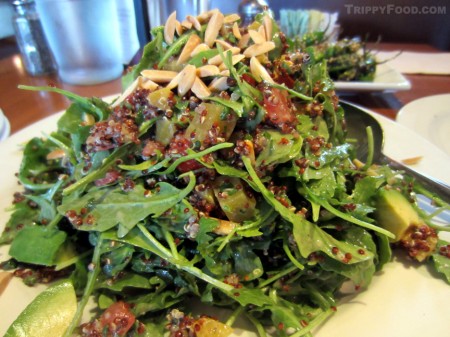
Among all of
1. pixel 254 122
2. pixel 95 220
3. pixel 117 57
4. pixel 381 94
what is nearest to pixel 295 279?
pixel 254 122

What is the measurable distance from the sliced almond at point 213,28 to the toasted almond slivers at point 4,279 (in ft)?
2.90

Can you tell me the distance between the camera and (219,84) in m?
0.99

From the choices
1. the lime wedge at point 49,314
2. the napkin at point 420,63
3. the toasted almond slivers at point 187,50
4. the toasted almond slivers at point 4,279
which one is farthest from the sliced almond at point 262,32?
the napkin at point 420,63

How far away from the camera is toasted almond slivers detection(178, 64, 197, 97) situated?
3.26 feet

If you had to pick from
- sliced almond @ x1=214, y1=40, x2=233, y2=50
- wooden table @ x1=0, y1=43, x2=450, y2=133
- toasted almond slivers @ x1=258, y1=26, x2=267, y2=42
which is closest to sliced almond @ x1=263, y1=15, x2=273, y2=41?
toasted almond slivers @ x1=258, y1=26, x2=267, y2=42

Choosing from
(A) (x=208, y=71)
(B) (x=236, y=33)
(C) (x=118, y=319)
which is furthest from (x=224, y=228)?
(B) (x=236, y=33)

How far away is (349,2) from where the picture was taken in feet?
13.6

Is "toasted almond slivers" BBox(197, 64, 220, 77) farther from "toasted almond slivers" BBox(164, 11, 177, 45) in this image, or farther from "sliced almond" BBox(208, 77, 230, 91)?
"toasted almond slivers" BBox(164, 11, 177, 45)

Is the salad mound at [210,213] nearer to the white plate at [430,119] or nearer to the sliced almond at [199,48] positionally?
the sliced almond at [199,48]

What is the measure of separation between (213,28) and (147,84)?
0.29m

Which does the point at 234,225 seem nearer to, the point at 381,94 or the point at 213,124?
the point at 213,124

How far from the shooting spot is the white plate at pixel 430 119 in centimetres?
181

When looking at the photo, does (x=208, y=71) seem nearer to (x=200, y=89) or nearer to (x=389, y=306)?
(x=200, y=89)

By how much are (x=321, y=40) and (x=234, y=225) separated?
2.47m
